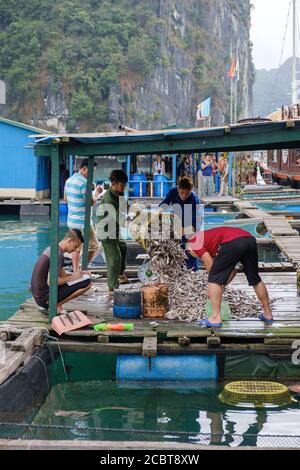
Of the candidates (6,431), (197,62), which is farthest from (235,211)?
(197,62)

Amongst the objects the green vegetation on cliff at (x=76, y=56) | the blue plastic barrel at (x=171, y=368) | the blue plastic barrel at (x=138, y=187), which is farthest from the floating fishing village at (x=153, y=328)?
the green vegetation on cliff at (x=76, y=56)

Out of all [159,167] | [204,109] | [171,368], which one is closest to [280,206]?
[159,167]

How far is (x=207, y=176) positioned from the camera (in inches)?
1078

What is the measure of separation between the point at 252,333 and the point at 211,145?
7.15 ft

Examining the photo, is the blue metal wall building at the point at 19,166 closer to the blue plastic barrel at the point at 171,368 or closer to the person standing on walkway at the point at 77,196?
the person standing on walkway at the point at 77,196

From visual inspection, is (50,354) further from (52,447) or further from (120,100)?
(120,100)

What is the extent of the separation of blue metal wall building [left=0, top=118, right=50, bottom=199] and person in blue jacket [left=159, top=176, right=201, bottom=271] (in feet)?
66.8

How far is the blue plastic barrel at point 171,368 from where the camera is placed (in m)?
7.75

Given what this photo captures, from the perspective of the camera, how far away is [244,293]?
9367 millimetres

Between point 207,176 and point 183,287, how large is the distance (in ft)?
61.9

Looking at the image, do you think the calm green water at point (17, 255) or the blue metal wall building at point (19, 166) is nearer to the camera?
the calm green water at point (17, 255)

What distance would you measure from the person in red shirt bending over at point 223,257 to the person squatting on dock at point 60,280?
1401mm

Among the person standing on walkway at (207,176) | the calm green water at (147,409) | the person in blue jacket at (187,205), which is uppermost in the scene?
the person standing on walkway at (207,176)

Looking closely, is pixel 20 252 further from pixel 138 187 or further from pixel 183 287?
pixel 183 287
